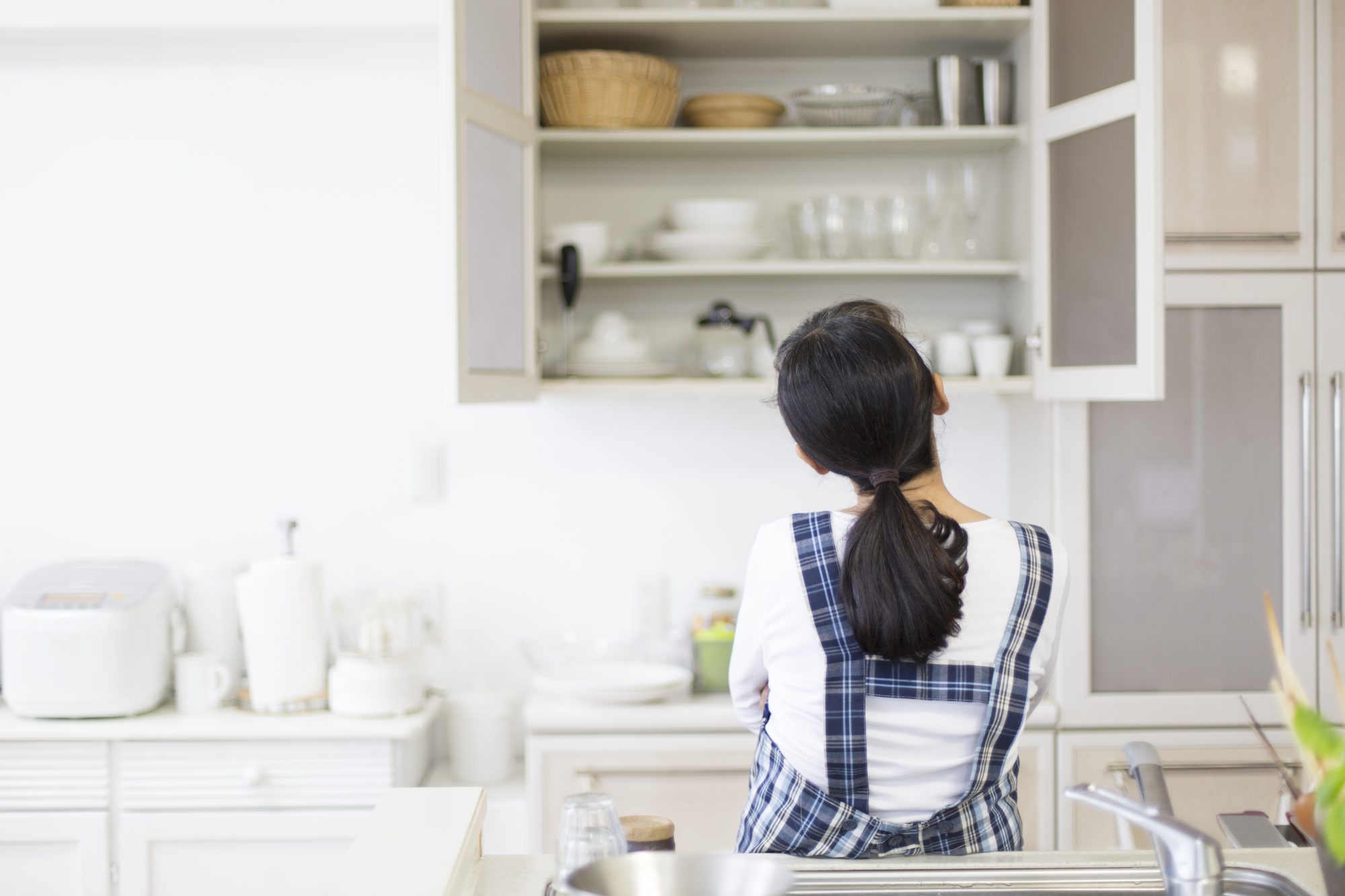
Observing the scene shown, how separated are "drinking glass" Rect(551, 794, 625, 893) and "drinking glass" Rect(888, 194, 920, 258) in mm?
1806

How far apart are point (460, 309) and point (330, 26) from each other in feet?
2.94

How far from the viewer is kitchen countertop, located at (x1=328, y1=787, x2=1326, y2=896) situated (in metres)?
1.03

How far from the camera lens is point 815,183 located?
8.84ft

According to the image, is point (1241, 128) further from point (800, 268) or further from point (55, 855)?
point (55, 855)

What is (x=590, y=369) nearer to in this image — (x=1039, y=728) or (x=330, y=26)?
(x=330, y=26)

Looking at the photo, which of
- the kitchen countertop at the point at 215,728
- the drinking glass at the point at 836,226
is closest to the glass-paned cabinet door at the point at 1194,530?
the drinking glass at the point at 836,226

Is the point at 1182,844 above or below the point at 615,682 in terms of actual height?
above

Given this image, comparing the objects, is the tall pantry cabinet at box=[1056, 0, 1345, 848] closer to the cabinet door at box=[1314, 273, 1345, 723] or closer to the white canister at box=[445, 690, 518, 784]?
the cabinet door at box=[1314, 273, 1345, 723]

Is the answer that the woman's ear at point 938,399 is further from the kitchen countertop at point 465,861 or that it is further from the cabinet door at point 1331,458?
the cabinet door at point 1331,458

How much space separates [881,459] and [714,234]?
1.34 meters

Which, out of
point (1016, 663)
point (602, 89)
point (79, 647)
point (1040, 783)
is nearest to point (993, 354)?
point (1040, 783)

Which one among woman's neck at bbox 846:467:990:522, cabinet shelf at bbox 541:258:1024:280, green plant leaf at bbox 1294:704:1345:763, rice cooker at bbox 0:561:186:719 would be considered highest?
cabinet shelf at bbox 541:258:1024:280

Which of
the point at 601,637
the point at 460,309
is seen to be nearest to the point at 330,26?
the point at 460,309

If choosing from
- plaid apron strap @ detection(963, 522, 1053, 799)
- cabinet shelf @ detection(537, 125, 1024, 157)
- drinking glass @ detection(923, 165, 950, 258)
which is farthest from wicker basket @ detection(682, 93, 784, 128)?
plaid apron strap @ detection(963, 522, 1053, 799)
